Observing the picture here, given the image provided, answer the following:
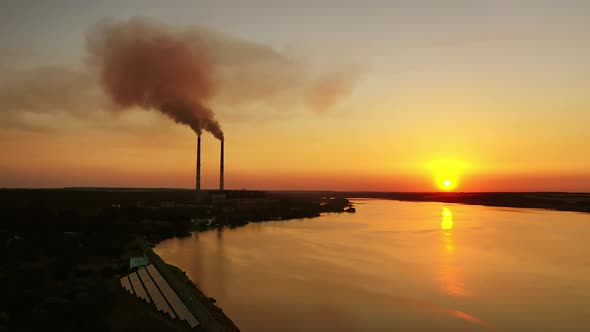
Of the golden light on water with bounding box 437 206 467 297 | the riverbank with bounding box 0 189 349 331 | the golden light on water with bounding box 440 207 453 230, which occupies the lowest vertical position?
the golden light on water with bounding box 437 206 467 297

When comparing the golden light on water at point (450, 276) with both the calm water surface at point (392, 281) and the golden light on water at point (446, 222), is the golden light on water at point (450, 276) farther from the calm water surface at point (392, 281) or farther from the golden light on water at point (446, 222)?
the golden light on water at point (446, 222)

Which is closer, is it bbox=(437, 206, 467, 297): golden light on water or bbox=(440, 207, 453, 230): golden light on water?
bbox=(437, 206, 467, 297): golden light on water

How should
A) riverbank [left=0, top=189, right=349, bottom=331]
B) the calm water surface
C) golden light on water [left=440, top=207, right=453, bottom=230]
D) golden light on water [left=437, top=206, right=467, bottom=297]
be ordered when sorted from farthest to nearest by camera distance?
golden light on water [left=440, top=207, right=453, bottom=230] → golden light on water [left=437, top=206, right=467, bottom=297] → the calm water surface → riverbank [left=0, top=189, right=349, bottom=331]

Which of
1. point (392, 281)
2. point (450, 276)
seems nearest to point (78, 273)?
point (392, 281)

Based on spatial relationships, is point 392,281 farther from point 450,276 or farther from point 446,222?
point 446,222

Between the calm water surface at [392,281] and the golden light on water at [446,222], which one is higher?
the golden light on water at [446,222]

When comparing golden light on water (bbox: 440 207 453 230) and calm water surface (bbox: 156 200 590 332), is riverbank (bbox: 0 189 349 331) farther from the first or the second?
golden light on water (bbox: 440 207 453 230)

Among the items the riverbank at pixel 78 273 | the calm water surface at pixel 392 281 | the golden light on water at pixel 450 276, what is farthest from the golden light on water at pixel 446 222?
the riverbank at pixel 78 273

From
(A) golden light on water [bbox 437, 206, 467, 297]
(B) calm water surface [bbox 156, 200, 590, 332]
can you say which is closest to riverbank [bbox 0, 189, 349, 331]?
(B) calm water surface [bbox 156, 200, 590, 332]

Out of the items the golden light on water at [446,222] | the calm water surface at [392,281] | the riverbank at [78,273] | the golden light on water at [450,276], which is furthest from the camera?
the golden light on water at [446,222]

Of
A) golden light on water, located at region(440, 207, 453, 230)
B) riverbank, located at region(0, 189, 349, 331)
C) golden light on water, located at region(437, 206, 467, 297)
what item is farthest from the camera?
golden light on water, located at region(440, 207, 453, 230)
